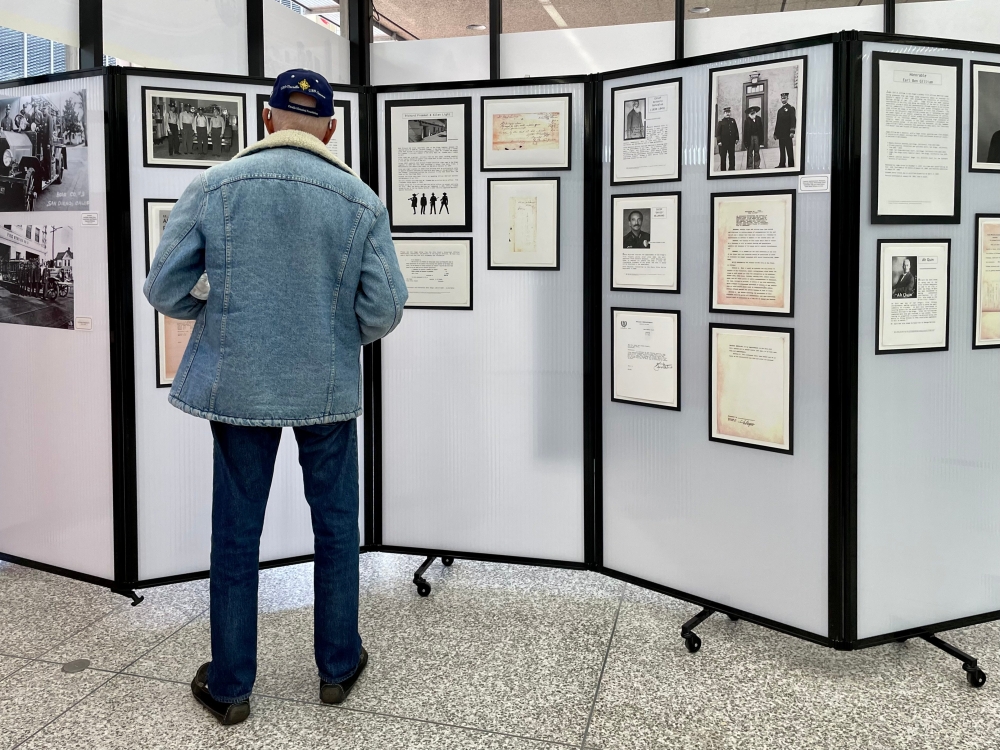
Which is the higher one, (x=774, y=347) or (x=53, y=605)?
(x=774, y=347)

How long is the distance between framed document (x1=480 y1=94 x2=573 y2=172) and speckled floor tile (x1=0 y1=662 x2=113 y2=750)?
2.08 m

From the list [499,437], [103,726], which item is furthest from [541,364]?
[103,726]

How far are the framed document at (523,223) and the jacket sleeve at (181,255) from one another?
46.2 inches

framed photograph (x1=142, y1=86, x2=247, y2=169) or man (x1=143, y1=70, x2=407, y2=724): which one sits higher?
framed photograph (x1=142, y1=86, x2=247, y2=169)

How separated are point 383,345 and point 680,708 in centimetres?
163

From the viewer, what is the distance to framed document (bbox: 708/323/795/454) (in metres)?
2.49

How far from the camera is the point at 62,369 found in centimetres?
304

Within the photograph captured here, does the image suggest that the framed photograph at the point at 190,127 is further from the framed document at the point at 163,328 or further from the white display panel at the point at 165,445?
the framed document at the point at 163,328

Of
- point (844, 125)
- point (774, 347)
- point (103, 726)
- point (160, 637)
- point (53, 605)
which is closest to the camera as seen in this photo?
point (103, 726)

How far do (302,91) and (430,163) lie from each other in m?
0.93

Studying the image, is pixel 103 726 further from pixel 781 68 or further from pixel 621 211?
pixel 781 68

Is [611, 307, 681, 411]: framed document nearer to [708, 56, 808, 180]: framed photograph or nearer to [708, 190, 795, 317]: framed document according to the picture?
[708, 190, 795, 317]: framed document

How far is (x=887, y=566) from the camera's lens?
2461mm

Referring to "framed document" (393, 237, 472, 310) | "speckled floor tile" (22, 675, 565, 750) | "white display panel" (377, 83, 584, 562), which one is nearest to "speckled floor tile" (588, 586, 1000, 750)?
"speckled floor tile" (22, 675, 565, 750)
